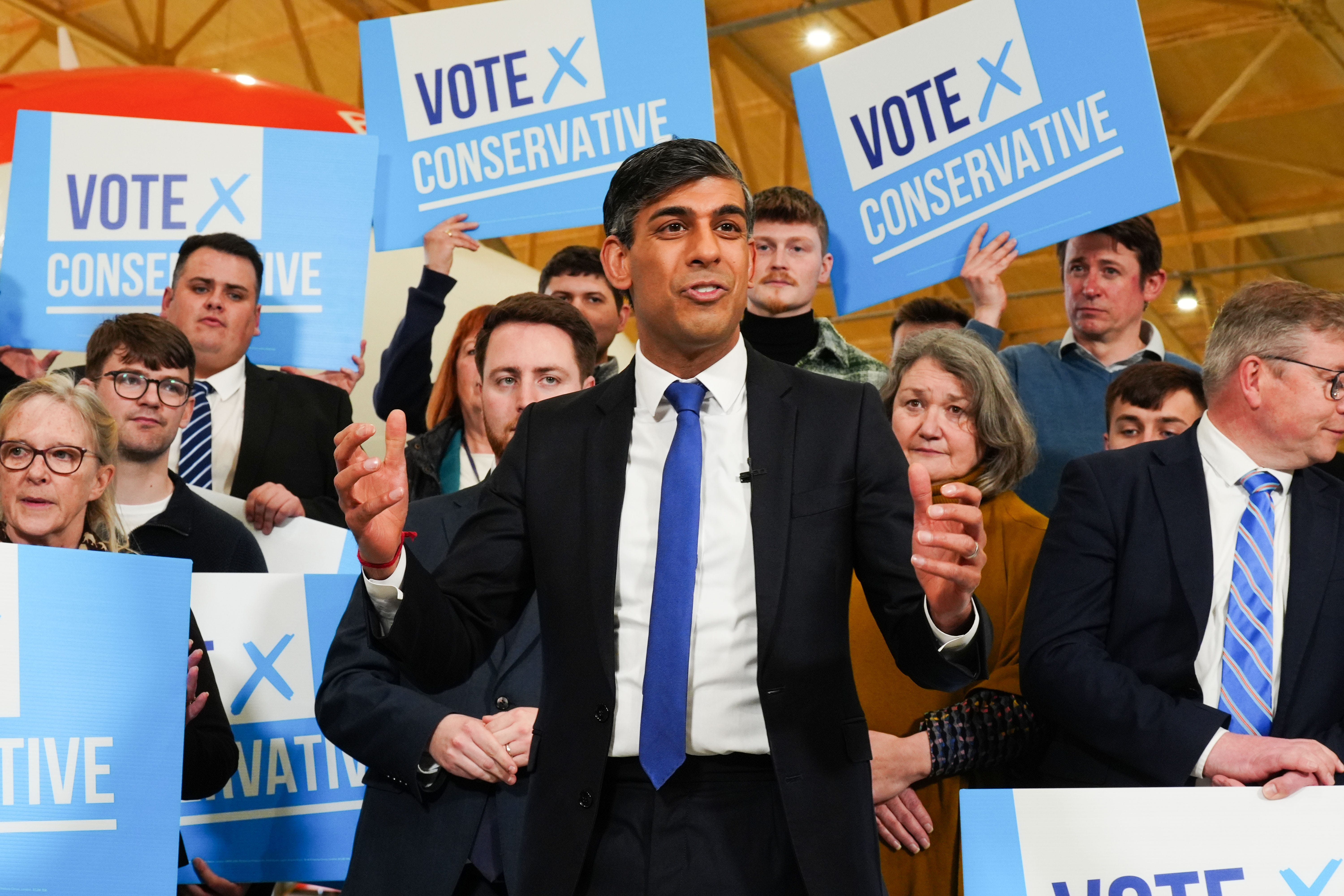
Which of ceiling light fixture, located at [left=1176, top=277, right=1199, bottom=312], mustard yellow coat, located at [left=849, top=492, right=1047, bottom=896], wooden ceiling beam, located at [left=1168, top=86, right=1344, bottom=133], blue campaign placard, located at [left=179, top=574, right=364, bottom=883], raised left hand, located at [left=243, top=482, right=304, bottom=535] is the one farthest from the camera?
ceiling light fixture, located at [left=1176, top=277, right=1199, bottom=312]

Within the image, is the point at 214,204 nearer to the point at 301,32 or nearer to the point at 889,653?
the point at 889,653

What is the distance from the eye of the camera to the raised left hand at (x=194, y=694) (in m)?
2.57

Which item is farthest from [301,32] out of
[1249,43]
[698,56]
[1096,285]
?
[1096,285]

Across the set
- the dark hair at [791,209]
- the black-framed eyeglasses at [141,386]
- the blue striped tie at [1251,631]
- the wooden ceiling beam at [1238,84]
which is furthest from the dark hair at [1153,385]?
the wooden ceiling beam at [1238,84]

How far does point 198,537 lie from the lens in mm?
3027

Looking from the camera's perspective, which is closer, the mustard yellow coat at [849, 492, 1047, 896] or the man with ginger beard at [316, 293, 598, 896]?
the man with ginger beard at [316, 293, 598, 896]

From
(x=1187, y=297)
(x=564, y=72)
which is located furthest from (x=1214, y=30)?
(x=564, y=72)

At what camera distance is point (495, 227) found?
3.79 metres

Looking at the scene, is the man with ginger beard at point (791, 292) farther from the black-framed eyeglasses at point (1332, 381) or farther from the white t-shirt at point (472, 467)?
the black-framed eyeglasses at point (1332, 381)

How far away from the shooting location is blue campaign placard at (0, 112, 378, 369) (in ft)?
12.3

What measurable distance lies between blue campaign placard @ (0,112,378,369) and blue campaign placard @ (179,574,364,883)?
44.0 inches

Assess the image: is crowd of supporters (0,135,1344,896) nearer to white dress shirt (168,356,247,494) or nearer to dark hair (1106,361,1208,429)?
dark hair (1106,361,1208,429)

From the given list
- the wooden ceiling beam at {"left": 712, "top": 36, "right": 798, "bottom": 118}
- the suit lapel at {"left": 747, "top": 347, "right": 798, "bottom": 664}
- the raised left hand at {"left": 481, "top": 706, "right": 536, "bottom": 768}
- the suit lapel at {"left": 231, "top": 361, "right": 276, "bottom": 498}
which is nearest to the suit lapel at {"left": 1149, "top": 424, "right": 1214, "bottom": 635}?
the suit lapel at {"left": 747, "top": 347, "right": 798, "bottom": 664}

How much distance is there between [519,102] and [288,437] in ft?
3.93
